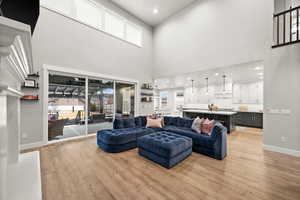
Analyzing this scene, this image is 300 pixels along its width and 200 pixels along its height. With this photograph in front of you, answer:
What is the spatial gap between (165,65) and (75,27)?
3.97m

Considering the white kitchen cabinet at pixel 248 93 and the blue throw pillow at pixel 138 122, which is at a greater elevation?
the white kitchen cabinet at pixel 248 93

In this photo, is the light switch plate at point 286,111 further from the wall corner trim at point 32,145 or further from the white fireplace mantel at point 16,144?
the wall corner trim at point 32,145

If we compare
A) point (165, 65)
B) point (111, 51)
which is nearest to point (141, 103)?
point (165, 65)

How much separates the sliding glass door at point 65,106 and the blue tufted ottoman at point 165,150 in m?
2.82

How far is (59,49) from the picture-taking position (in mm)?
3768

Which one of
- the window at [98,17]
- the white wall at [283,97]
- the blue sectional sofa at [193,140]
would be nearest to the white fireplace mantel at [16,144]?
the blue sectional sofa at [193,140]

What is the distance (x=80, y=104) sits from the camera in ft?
14.1

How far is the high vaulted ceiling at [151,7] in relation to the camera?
16.7 feet

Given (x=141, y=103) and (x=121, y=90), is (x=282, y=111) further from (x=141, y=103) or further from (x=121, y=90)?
(x=121, y=90)

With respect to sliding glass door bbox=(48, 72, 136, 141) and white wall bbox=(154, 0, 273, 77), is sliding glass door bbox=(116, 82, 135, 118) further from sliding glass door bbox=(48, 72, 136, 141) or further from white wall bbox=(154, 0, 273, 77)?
white wall bbox=(154, 0, 273, 77)

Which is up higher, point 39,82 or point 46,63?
point 46,63

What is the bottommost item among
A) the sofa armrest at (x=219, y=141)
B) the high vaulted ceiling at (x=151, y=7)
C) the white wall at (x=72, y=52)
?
the sofa armrest at (x=219, y=141)

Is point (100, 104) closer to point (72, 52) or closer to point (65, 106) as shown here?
point (65, 106)

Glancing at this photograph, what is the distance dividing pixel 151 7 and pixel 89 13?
2.64 metres
